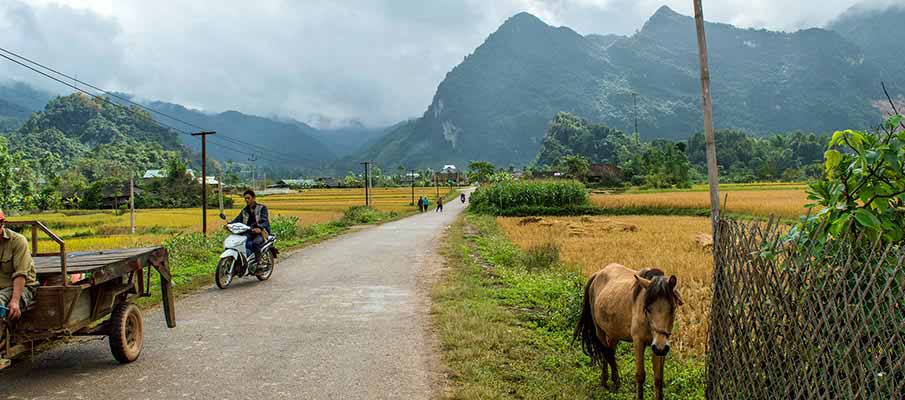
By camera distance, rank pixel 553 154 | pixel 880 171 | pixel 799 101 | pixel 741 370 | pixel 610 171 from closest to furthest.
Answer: pixel 880 171, pixel 741 370, pixel 610 171, pixel 553 154, pixel 799 101

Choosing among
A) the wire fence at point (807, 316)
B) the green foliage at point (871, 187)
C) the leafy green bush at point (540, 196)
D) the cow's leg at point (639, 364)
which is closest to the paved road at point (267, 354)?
the cow's leg at point (639, 364)

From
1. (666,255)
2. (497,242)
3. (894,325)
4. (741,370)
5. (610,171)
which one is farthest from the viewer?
(610,171)

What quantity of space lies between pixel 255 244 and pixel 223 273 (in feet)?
2.76

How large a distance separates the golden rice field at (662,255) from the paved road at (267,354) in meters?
3.21

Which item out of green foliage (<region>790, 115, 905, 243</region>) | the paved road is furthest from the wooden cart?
green foliage (<region>790, 115, 905, 243</region>)

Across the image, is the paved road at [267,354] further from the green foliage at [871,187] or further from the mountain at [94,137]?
the mountain at [94,137]

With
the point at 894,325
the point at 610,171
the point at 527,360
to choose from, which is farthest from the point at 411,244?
the point at 610,171

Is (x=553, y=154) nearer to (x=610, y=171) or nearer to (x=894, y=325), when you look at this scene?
(x=610, y=171)

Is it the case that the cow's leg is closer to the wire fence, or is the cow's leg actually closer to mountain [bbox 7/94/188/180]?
the wire fence

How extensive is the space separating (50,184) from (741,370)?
59.0 metres

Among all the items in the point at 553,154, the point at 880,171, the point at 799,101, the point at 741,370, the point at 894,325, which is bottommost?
the point at 741,370

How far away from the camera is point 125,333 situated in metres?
5.52

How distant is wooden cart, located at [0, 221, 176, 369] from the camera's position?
4.64 metres

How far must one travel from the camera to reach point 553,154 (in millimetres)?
132250
